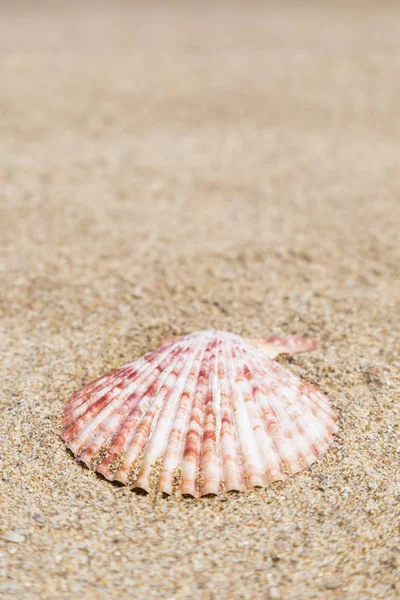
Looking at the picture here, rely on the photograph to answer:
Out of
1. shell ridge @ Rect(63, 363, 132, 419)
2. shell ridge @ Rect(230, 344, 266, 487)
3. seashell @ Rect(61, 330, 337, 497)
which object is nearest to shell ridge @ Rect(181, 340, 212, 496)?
seashell @ Rect(61, 330, 337, 497)

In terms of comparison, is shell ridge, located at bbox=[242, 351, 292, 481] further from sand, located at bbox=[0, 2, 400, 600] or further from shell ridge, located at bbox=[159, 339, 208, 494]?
shell ridge, located at bbox=[159, 339, 208, 494]

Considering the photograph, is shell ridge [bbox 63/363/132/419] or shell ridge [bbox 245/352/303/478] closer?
shell ridge [bbox 245/352/303/478]

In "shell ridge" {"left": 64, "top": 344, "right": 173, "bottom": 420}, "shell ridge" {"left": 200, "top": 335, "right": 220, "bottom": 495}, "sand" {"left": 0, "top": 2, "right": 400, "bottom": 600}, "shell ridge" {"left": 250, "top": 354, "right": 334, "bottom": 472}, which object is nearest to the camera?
"sand" {"left": 0, "top": 2, "right": 400, "bottom": 600}

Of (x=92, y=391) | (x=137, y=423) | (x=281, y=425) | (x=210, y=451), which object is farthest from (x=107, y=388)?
(x=281, y=425)

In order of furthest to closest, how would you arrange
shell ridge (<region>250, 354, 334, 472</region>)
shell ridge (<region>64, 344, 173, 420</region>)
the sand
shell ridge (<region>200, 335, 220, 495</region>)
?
shell ridge (<region>64, 344, 173, 420</region>)
shell ridge (<region>250, 354, 334, 472</region>)
shell ridge (<region>200, 335, 220, 495</region>)
the sand

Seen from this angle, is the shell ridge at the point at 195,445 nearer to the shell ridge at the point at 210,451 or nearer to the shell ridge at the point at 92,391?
the shell ridge at the point at 210,451

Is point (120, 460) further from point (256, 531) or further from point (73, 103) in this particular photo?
point (73, 103)

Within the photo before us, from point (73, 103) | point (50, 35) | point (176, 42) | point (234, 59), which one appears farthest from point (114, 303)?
point (50, 35)
